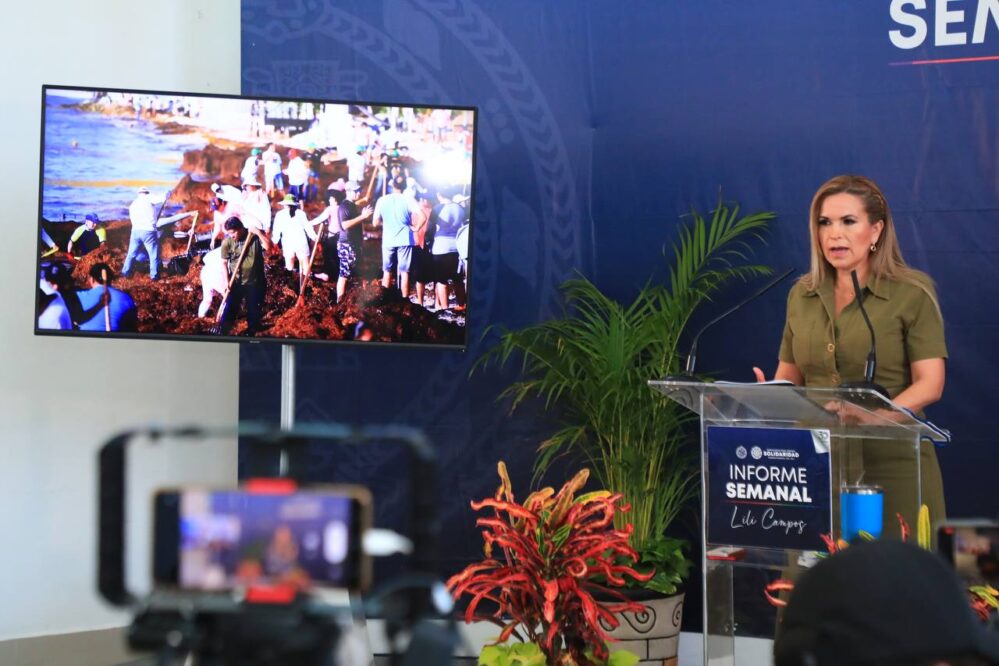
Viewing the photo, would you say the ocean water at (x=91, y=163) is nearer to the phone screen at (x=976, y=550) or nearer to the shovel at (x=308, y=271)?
the shovel at (x=308, y=271)

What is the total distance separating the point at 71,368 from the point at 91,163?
3.89ft

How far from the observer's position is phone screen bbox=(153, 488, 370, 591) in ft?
3.45

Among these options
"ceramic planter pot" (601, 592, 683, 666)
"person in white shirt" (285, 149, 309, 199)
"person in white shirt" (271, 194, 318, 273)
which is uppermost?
"person in white shirt" (285, 149, 309, 199)

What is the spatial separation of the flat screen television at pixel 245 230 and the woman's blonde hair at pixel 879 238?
1304 mm

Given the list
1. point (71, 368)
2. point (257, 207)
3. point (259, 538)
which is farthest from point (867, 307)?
point (71, 368)

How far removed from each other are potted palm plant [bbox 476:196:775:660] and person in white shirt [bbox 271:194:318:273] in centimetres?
88

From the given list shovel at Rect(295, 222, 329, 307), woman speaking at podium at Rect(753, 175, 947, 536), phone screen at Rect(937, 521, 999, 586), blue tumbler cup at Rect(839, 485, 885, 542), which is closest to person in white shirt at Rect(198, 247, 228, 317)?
shovel at Rect(295, 222, 329, 307)

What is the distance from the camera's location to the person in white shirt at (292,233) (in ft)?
13.9

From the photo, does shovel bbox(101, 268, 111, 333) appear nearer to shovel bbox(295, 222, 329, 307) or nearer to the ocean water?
the ocean water

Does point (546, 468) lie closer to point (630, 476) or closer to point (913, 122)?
point (630, 476)

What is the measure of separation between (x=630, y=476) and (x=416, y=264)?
1171mm

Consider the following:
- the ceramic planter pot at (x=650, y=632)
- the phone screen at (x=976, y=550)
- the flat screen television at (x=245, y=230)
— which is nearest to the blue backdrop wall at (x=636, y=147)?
the flat screen television at (x=245, y=230)

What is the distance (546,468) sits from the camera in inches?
189

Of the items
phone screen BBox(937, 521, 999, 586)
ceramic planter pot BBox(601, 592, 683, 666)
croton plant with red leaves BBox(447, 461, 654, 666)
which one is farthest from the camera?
ceramic planter pot BBox(601, 592, 683, 666)
